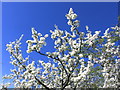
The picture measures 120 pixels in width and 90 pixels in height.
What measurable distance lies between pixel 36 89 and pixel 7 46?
2380 millimetres

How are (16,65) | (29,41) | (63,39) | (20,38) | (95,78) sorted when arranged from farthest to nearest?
(95,78) → (20,38) → (16,65) → (63,39) → (29,41)

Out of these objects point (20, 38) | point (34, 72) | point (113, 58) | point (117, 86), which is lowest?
point (117, 86)

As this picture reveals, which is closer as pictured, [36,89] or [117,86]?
[117,86]

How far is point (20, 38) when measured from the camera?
8.30 metres

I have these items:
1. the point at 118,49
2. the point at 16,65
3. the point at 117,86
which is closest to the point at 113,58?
the point at 118,49

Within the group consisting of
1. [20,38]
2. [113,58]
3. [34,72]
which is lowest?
[34,72]

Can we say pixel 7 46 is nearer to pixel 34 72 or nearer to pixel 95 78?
pixel 34 72

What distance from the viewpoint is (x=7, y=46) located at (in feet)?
25.6

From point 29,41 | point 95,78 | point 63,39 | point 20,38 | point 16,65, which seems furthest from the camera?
point 95,78

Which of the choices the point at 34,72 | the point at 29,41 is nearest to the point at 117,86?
the point at 34,72

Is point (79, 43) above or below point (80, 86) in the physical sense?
above

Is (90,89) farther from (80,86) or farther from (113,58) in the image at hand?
(113,58)

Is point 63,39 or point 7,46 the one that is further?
point 7,46

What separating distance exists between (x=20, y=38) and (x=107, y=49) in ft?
11.5
